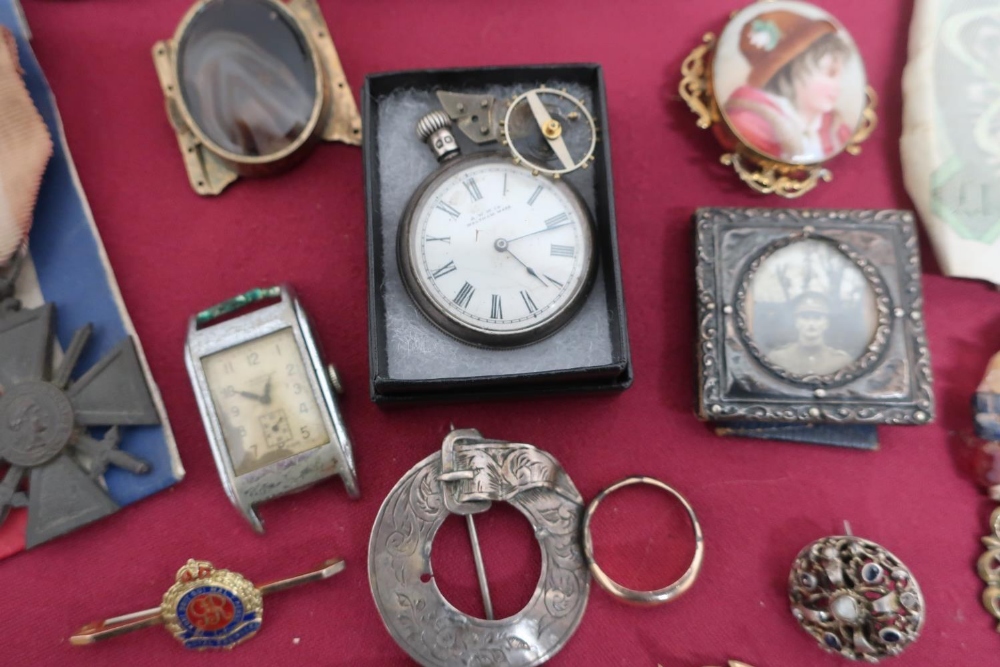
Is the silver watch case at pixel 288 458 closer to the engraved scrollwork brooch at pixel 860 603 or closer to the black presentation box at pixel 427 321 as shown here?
the black presentation box at pixel 427 321

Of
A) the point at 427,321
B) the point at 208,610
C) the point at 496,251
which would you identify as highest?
the point at 496,251

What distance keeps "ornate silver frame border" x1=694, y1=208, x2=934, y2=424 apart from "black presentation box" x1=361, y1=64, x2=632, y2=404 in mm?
272

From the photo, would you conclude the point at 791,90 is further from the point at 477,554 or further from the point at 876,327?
the point at 477,554

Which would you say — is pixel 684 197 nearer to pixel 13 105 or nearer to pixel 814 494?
pixel 814 494

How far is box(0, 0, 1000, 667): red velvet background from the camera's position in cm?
175

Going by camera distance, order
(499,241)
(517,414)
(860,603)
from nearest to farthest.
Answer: (860,603), (499,241), (517,414)

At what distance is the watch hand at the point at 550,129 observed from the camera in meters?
1.79

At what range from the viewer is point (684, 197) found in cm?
200

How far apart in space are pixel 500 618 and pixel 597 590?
10.2 inches

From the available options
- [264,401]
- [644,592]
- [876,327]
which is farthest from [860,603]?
[264,401]

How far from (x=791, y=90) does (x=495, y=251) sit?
992 millimetres

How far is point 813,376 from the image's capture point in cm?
178

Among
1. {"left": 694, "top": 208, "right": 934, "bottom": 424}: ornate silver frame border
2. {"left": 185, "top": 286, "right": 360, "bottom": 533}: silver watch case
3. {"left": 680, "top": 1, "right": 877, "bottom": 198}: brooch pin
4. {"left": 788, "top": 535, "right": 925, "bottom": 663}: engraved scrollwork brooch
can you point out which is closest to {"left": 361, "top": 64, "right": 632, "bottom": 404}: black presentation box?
{"left": 185, "top": 286, "right": 360, "bottom": 533}: silver watch case

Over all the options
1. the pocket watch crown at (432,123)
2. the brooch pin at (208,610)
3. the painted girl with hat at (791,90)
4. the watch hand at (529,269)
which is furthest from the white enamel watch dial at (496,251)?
the brooch pin at (208,610)
